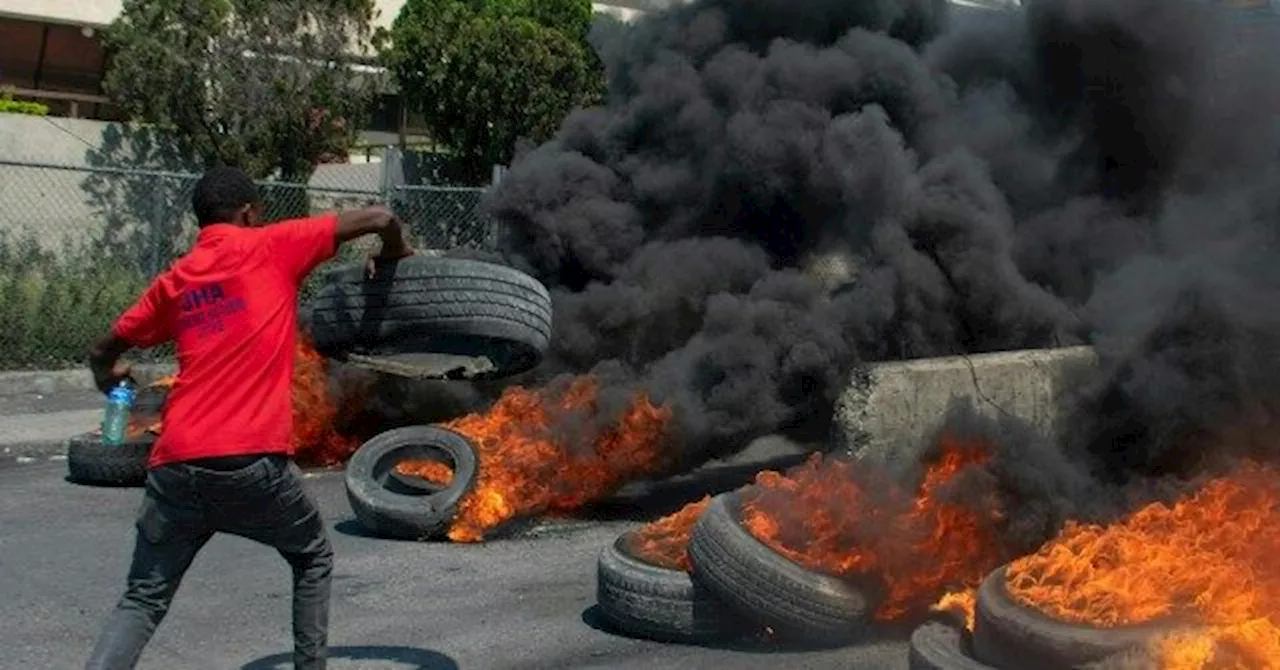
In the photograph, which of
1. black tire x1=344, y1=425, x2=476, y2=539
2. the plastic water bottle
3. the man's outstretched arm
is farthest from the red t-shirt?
the plastic water bottle

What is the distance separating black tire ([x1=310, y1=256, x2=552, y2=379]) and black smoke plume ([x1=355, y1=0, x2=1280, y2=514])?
159 centimetres

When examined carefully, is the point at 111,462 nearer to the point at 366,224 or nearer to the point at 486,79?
the point at 366,224

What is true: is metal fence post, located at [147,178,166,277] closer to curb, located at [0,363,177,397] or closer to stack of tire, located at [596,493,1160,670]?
curb, located at [0,363,177,397]

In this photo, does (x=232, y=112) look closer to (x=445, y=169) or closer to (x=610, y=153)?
(x=445, y=169)

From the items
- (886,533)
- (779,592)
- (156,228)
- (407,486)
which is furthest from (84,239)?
(886,533)

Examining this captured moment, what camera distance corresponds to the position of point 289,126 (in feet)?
61.3

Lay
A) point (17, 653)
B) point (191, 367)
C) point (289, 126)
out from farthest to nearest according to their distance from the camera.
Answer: point (289, 126) < point (17, 653) < point (191, 367)

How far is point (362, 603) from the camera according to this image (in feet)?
23.4

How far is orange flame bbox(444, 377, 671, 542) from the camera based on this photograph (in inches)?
348

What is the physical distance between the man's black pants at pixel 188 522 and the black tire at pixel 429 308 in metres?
2.36

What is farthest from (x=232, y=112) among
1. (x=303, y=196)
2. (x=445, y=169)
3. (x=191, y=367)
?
(x=191, y=367)

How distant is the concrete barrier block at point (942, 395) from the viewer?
316 inches

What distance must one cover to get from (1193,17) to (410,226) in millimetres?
8876

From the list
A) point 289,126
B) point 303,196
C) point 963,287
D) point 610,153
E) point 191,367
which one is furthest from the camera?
point 289,126
